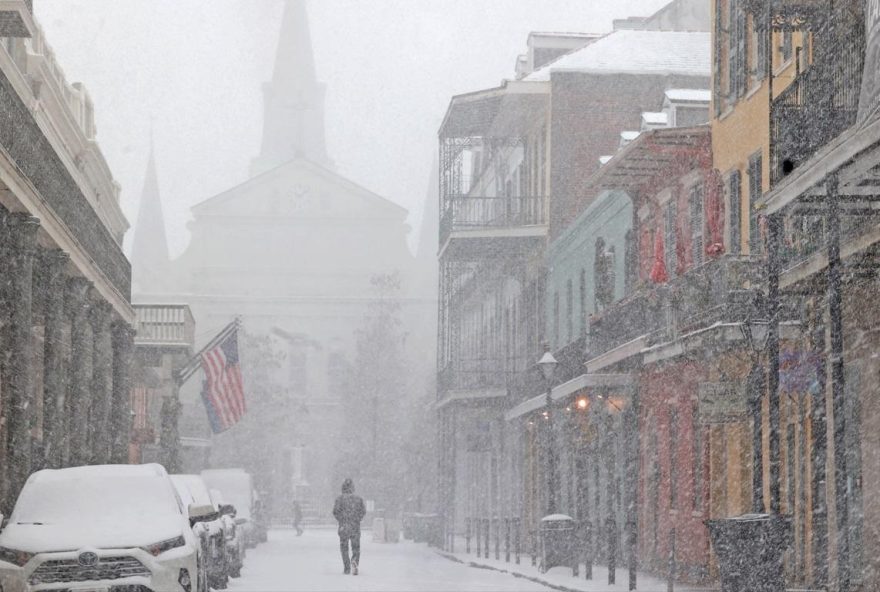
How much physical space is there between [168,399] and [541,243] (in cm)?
1024

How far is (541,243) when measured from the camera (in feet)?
138

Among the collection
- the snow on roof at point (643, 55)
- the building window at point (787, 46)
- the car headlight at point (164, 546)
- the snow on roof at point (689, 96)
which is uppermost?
the snow on roof at point (643, 55)

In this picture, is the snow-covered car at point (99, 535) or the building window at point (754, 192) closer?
the snow-covered car at point (99, 535)

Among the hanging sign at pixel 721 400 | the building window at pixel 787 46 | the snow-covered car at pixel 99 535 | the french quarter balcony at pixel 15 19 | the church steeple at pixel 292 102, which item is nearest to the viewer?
the snow-covered car at pixel 99 535

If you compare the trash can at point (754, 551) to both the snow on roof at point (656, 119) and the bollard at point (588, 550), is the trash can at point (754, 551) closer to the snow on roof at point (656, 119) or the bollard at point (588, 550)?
the bollard at point (588, 550)

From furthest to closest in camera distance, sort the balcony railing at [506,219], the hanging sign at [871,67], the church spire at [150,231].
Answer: the church spire at [150,231], the balcony railing at [506,219], the hanging sign at [871,67]

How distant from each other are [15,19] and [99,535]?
4999 mm

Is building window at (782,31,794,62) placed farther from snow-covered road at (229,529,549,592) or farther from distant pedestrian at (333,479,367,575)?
distant pedestrian at (333,479,367,575)

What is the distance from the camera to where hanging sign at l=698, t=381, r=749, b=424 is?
20750 mm

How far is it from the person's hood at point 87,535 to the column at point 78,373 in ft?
43.8

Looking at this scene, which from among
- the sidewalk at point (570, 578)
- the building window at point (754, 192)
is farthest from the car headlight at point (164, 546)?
the building window at point (754, 192)

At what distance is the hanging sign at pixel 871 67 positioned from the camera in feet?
49.4

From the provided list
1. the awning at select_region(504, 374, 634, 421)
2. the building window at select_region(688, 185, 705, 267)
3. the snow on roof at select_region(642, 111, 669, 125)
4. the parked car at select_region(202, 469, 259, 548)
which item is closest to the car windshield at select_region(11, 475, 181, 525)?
the building window at select_region(688, 185, 705, 267)

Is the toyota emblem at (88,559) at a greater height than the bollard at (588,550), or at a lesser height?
greater
